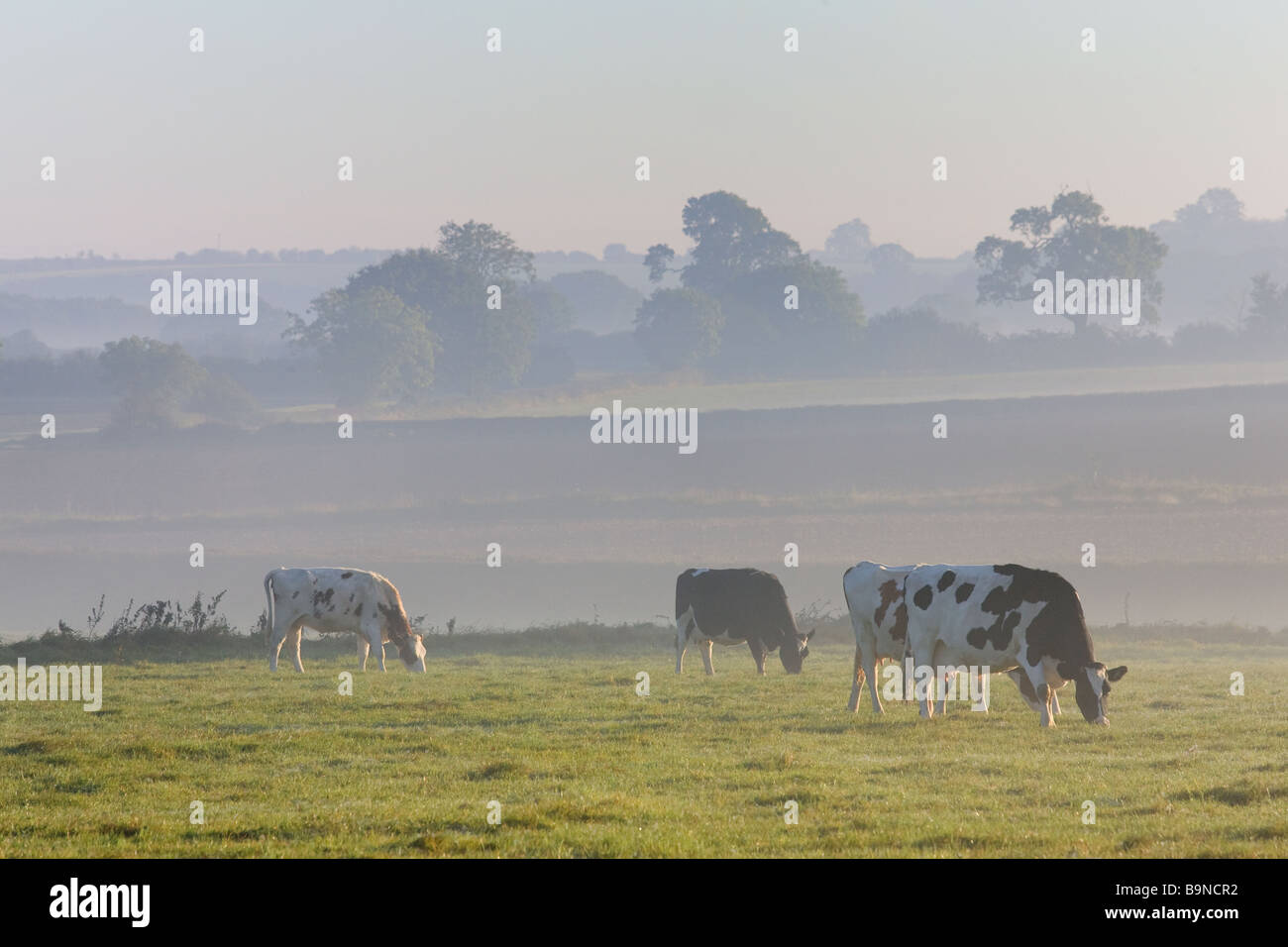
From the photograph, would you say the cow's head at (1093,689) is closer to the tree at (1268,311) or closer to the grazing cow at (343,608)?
the grazing cow at (343,608)

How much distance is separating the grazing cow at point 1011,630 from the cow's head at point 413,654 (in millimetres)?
8945

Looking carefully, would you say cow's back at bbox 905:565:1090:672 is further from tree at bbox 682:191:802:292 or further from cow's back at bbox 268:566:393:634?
tree at bbox 682:191:802:292

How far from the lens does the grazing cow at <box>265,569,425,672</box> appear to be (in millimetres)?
21531

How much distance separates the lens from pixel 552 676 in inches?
810

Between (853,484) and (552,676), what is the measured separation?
6725 cm

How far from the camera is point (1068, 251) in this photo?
11825cm

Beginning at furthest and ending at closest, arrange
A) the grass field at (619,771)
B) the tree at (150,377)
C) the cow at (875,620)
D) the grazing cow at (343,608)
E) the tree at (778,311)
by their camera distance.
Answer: the tree at (778,311)
the tree at (150,377)
the grazing cow at (343,608)
the cow at (875,620)
the grass field at (619,771)

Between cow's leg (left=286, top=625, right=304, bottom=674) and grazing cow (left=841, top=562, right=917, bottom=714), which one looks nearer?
grazing cow (left=841, top=562, right=917, bottom=714)

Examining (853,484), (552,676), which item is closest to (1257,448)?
(853,484)

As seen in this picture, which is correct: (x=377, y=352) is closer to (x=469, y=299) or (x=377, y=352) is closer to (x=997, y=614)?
(x=469, y=299)

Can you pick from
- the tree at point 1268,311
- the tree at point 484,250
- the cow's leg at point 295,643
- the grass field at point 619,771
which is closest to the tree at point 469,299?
the tree at point 484,250

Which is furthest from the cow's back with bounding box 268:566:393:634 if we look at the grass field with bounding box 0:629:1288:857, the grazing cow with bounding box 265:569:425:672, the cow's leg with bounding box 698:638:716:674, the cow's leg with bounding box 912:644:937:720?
the cow's leg with bounding box 912:644:937:720

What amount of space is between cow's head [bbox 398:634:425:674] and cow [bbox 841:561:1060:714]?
793 cm

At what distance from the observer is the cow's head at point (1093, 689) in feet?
47.2
